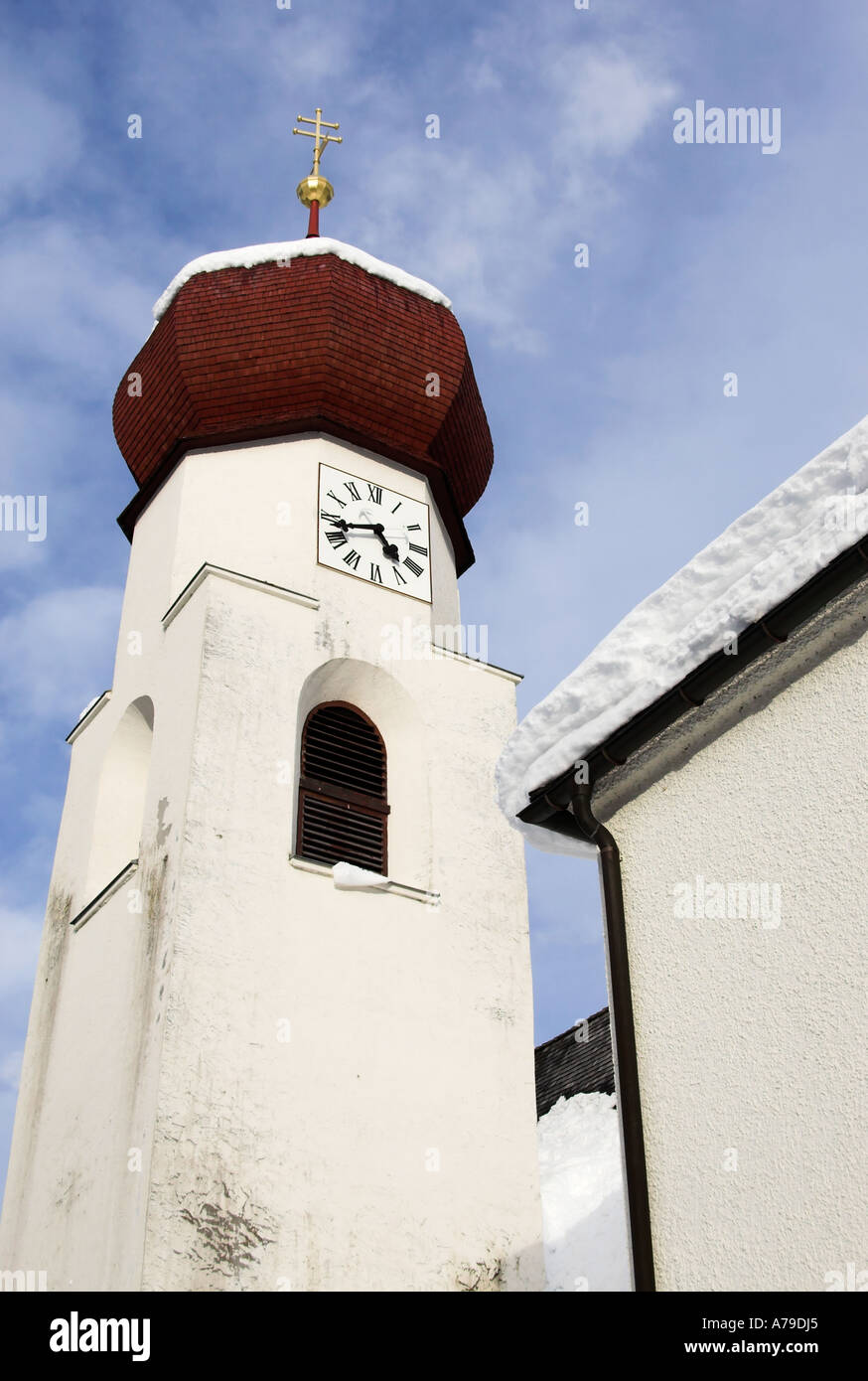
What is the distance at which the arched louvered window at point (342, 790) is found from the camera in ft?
39.6

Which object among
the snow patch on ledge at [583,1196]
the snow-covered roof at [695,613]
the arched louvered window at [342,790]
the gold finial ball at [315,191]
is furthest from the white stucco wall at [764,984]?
the gold finial ball at [315,191]

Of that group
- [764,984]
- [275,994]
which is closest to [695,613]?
[764,984]

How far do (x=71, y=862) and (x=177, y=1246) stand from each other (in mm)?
4504

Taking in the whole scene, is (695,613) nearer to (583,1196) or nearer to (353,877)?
(353,877)

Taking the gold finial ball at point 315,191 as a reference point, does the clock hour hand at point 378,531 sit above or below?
below

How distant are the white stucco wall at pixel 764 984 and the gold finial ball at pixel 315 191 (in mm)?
14335

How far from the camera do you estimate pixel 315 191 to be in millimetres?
18297

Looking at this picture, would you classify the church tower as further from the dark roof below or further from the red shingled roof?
the dark roof below

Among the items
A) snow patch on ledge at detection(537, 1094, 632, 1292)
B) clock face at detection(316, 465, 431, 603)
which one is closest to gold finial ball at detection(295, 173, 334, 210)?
clock face at detection(316, 465, 431, 603)

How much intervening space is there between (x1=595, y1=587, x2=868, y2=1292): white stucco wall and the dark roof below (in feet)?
32.6

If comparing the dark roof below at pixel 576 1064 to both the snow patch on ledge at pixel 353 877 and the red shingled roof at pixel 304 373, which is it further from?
the red shingled roof at pixel 304 373

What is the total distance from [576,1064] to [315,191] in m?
10.3
